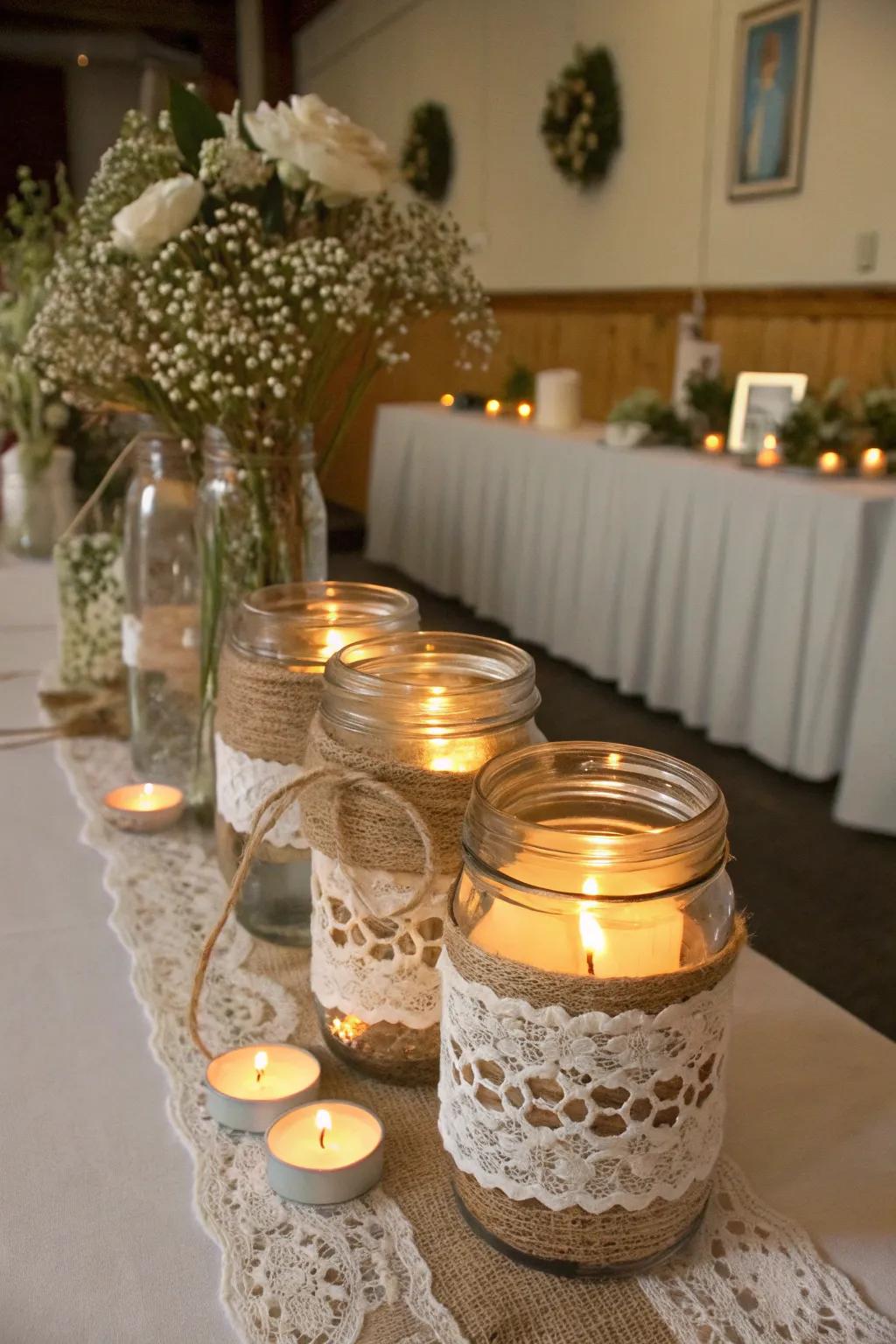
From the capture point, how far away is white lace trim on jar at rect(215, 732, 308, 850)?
71cm

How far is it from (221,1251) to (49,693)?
831 mm

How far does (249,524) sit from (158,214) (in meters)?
0.23

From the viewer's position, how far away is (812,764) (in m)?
2.96

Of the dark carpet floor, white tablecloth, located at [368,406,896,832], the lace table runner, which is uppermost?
the lace table runner

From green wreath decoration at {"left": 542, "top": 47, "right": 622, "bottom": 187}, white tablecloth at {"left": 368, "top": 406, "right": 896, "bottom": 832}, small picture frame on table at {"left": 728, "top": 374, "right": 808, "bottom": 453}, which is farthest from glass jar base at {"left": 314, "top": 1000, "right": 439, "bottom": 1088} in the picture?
green wreath decoration at {"left": 542, "top": 47, "right": 622, "bottom": 187}

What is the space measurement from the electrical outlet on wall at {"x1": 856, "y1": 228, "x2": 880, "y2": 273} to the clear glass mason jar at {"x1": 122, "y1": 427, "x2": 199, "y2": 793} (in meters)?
3.51

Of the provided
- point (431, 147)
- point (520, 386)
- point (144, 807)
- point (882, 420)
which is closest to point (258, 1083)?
point (144, 807)

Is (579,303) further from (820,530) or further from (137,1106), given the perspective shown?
(137,1106)

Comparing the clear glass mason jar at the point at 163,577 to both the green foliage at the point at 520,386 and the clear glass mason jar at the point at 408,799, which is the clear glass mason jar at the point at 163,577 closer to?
the clear glass mason jar at the point at 408,799

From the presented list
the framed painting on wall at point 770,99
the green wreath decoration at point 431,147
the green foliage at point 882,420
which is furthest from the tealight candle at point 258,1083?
the green wreath decoration at point 431,147

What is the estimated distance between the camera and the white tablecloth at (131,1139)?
0.49 m

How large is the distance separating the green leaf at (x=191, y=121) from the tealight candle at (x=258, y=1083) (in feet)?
2.18

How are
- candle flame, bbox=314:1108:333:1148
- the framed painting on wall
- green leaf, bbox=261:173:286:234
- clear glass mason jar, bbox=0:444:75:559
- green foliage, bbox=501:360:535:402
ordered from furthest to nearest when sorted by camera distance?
1. green foliage, bbox=501:360:535:402
2. the framed painting on wall
3. clear glass mason jar, bbox=0:444:75:559
4. green leaf, bbox=261:173:286:234
5. candle flame, bbox=314:1108:333:1148

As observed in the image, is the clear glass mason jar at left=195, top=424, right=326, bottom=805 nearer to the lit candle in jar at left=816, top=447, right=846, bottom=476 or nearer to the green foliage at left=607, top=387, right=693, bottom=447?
the lit candle in jar at left=816, top=447, right=846, bottom=476
